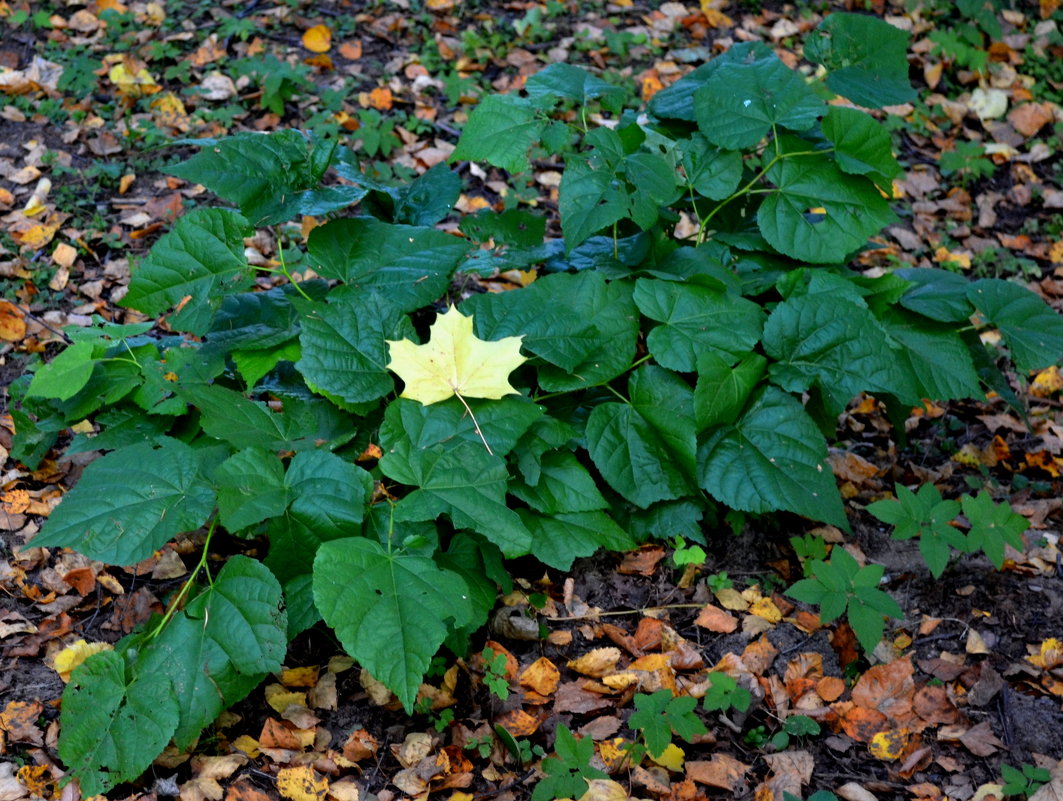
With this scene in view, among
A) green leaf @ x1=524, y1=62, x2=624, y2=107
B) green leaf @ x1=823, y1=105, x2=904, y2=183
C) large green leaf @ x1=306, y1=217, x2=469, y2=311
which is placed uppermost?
green leaf @ x1=524, y1=62, x2=624, y2=107

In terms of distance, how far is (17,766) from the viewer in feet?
7.20

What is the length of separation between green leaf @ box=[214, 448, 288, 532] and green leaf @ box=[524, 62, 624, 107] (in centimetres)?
138

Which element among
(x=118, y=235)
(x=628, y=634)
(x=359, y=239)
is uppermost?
(x=359, y=239)

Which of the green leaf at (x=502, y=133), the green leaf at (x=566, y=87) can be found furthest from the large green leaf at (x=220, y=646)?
the green leaf at (x=566, y=87)

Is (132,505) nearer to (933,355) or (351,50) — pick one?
(933,355)

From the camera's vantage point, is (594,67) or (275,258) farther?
(594,67)

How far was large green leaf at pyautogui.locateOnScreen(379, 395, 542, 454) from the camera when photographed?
7.98ft

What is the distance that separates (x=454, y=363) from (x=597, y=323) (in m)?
0.49

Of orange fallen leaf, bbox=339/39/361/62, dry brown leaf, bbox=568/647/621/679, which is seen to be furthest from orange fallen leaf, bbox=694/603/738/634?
orange fallen leaf, bbox=339/39/361/62

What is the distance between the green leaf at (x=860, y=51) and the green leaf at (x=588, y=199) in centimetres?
85

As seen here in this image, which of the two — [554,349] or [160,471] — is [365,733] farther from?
[554,349]

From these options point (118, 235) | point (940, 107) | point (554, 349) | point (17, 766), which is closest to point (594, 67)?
point (940, 107)

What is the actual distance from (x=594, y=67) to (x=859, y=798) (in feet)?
13.6

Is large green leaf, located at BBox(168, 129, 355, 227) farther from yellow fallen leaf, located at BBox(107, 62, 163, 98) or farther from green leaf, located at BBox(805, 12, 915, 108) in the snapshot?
yellow fallen leaf, located at BBox(107, 62, 163, 98)
